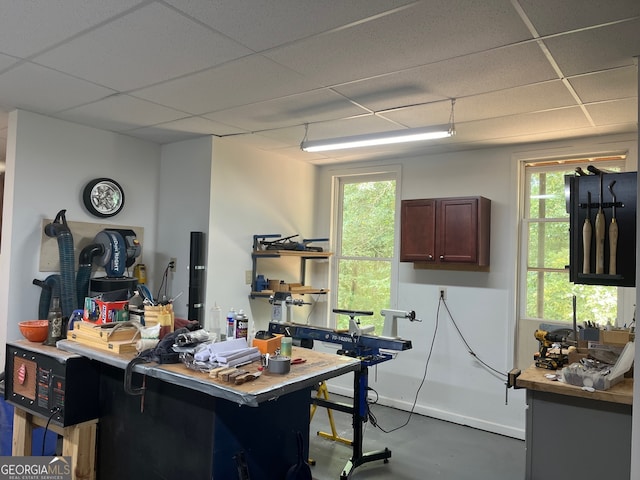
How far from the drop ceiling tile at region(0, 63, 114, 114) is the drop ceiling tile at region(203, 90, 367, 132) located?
0.88 meters

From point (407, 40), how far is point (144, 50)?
137 centimetres

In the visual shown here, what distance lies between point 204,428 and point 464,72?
232 cm

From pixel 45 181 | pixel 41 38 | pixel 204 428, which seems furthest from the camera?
pixel 45 181

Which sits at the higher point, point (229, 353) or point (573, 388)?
point (229, 353)

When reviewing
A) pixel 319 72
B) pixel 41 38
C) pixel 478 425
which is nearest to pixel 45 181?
pixel 41 38

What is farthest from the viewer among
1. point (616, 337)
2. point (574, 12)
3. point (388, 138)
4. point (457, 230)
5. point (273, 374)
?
point (457, 230)

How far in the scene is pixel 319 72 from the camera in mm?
2674

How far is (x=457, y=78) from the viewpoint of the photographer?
8.86 ft

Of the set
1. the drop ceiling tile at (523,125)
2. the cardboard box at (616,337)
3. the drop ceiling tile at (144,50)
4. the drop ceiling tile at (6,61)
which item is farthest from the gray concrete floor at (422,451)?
the drop ceiling tile at (6,61)

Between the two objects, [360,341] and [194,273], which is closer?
[360,341]

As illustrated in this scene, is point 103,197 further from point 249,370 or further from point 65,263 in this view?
point 249,370

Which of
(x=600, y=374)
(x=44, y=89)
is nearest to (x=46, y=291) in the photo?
(x=44, y=89)

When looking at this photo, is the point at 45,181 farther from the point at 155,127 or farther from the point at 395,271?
the point at 395,271

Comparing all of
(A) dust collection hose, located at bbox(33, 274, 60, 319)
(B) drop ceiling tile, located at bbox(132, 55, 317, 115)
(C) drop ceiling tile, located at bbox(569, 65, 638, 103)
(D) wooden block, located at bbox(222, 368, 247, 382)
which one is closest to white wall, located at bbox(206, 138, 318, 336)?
(B) drop ceiling tile, located at bbox(132, 55, 317, 115)
